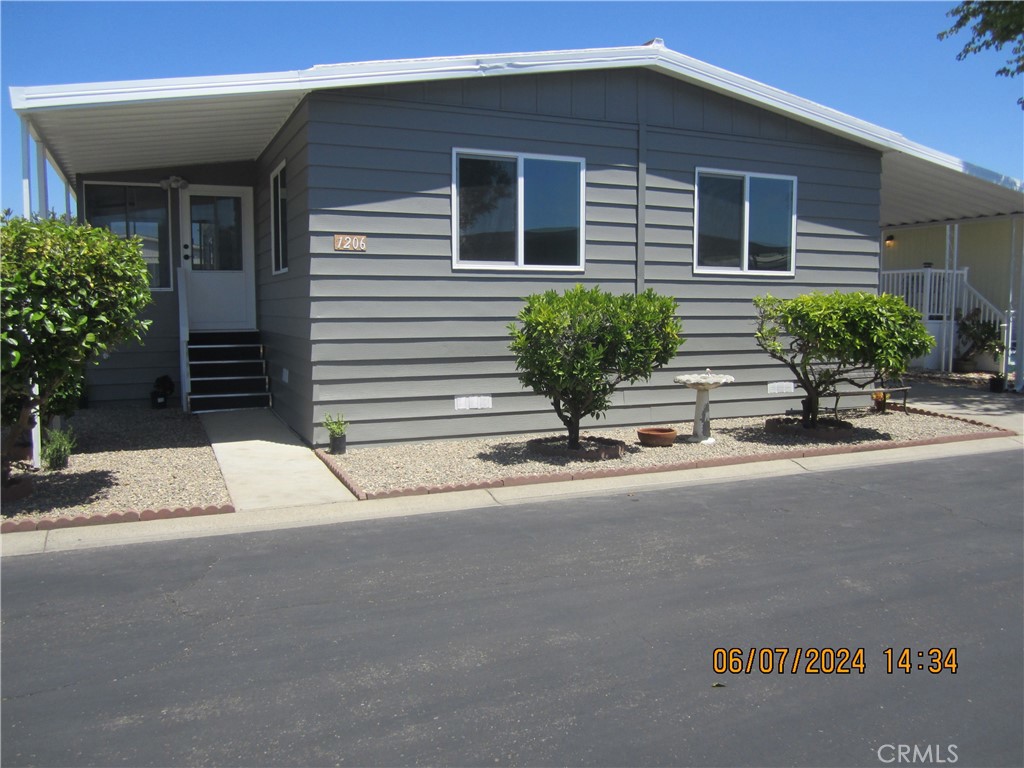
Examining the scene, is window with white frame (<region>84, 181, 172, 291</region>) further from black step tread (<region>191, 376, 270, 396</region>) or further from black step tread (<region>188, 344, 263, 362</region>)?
black step tread (<region>191, 376, 270, 396</region>)

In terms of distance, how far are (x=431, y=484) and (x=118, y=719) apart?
4.03 metres

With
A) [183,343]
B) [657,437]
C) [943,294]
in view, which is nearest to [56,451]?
[183,343]

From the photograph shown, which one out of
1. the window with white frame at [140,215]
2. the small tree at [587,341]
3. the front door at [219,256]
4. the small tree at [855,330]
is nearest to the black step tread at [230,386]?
the front door at [219,256]

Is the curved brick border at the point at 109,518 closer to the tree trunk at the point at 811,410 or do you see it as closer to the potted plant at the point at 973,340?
the tree trunk at the point at 811,410

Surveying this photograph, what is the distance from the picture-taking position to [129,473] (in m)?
7.52

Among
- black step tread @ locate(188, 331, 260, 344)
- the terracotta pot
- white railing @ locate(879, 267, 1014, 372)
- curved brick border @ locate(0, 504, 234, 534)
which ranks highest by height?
white railing @ locate(879, 267, 1014, 372)

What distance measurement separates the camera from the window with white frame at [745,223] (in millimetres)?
10430

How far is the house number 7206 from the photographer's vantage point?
334 inches

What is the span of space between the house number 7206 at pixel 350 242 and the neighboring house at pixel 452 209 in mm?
32

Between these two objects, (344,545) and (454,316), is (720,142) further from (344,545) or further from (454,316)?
(344,545)

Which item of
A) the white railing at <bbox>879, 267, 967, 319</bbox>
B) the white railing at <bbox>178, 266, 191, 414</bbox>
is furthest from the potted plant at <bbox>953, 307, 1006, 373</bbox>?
the white railing at <bbox>178, 266, 191, 414</bbox>

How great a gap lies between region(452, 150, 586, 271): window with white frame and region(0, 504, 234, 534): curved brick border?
3913 mm

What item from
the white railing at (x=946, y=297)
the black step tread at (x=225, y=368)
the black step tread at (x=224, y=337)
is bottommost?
the black step tread at (x=225, y=368)

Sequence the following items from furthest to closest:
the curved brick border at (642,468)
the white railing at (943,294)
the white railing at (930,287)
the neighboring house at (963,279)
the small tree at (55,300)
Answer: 1. the white railing at (930,287)
2. the white railing at (943,294)
3. the neighboring house at (963,279)
4. the curved brick border at (642,468)
5. the small tree at (55,300)
